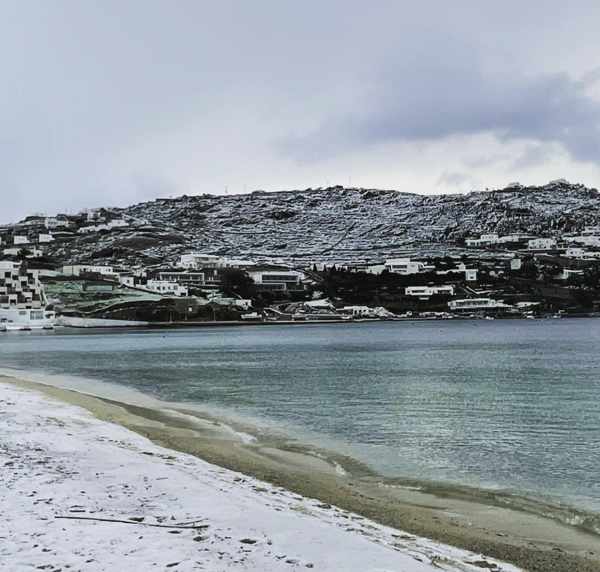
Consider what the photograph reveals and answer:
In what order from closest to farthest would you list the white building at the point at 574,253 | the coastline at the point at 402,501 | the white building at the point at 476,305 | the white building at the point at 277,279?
the coastline at the point at 402,501
the white building at the point at 476,305
the white building at the point at 277,279
the white building at the point at 574,253

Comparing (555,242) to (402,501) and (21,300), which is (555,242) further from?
(402,501)

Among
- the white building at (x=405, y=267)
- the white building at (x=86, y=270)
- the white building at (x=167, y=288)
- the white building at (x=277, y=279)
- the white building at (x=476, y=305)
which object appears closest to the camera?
the white building at (x=476, y=305)

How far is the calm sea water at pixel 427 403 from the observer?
40.2ft

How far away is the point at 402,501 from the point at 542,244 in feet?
580

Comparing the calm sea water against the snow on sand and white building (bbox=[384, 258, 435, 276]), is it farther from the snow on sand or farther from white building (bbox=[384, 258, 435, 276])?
white building (bbox=[384, 258, 435, 276])

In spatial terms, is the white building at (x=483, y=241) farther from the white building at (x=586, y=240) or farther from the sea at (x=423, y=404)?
the sea at (x=423, y=404)

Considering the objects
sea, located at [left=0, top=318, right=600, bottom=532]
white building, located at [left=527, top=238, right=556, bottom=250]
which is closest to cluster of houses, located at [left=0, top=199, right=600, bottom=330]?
white building, located at [left=527, top=238, right=556, bottom=250]

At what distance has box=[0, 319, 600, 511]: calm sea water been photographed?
40.2 ft

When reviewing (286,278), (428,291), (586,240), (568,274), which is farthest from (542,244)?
(286,278)

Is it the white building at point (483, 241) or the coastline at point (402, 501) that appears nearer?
the coastline at point (402, 501)

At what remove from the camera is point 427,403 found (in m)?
21.5

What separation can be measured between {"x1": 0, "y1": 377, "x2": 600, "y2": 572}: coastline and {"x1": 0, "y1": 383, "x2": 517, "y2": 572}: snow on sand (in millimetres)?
636

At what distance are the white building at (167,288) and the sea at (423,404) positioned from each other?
84.3 m

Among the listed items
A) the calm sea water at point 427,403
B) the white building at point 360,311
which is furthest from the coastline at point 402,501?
the white building at point 360,311
